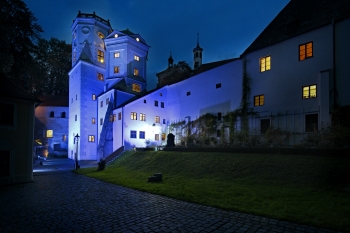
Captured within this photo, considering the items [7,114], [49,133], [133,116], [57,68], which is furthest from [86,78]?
[7,114]

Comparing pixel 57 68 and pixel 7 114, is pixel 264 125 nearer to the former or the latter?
pixel 7 114

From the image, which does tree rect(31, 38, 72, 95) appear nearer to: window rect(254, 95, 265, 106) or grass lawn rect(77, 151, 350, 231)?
grass lawn rect(77, 151, 350, 231)

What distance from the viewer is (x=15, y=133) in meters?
13.9

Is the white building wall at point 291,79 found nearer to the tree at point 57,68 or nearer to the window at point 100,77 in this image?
the window at point 100,77

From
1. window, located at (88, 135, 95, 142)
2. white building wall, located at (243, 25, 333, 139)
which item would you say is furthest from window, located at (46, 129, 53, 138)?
white building wall, located at (243, 25, 333, 139)

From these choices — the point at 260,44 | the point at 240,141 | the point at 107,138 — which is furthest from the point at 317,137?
the point at 107,138

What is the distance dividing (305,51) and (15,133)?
22.9 meters

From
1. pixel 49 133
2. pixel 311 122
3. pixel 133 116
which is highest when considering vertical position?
pixel 133 116

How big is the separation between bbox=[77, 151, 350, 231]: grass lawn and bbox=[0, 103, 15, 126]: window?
8222 millimetres

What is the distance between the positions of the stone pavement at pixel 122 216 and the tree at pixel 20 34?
14.5 metres

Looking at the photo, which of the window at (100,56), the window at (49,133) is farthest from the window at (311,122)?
the window at (49,133)

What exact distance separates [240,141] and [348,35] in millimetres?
11396

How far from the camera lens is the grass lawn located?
6557 millimetres

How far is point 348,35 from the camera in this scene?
15.0 metres
